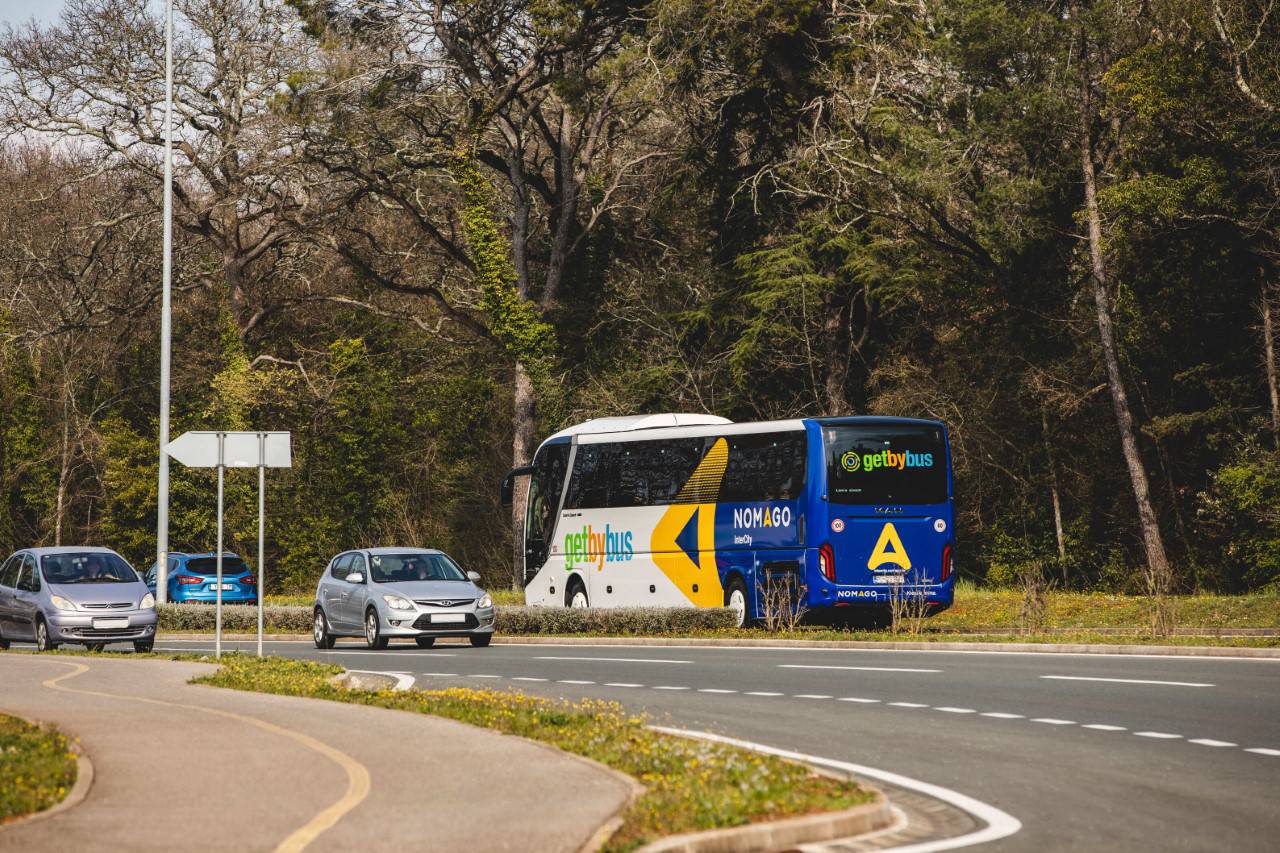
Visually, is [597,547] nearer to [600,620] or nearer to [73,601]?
[600,620]

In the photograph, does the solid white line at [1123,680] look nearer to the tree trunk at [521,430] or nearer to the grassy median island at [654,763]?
the grassy median island at [654,763]

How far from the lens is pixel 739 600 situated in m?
28.6

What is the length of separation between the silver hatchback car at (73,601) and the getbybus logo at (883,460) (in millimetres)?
11545

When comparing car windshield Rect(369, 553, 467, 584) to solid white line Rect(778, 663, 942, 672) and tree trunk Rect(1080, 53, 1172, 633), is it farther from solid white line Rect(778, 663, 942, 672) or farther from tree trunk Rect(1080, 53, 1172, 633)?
tree trunk Rect(1080, 53, 1172, 633)

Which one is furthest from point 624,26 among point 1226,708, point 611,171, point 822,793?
point 822,793

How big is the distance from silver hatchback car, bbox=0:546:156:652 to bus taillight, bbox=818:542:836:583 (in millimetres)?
10767

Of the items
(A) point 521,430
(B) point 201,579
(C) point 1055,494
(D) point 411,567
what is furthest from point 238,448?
(C) point 1055,494

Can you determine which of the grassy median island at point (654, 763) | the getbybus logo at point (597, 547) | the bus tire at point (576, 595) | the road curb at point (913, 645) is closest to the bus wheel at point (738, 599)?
the road curb at point (913, 645)

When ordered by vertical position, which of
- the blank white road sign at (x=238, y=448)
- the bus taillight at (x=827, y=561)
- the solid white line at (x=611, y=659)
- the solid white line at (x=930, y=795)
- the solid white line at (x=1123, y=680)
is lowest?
the solid white line at (x=930, y=795)

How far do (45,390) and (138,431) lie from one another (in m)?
3.51

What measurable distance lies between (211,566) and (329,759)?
35.1m

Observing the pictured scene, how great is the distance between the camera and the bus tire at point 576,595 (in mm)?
32562

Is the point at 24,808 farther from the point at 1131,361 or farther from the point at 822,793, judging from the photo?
the point at 1131,361

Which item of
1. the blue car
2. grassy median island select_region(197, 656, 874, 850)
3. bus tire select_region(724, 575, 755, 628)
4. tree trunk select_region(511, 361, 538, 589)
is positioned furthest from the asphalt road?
the blue car
